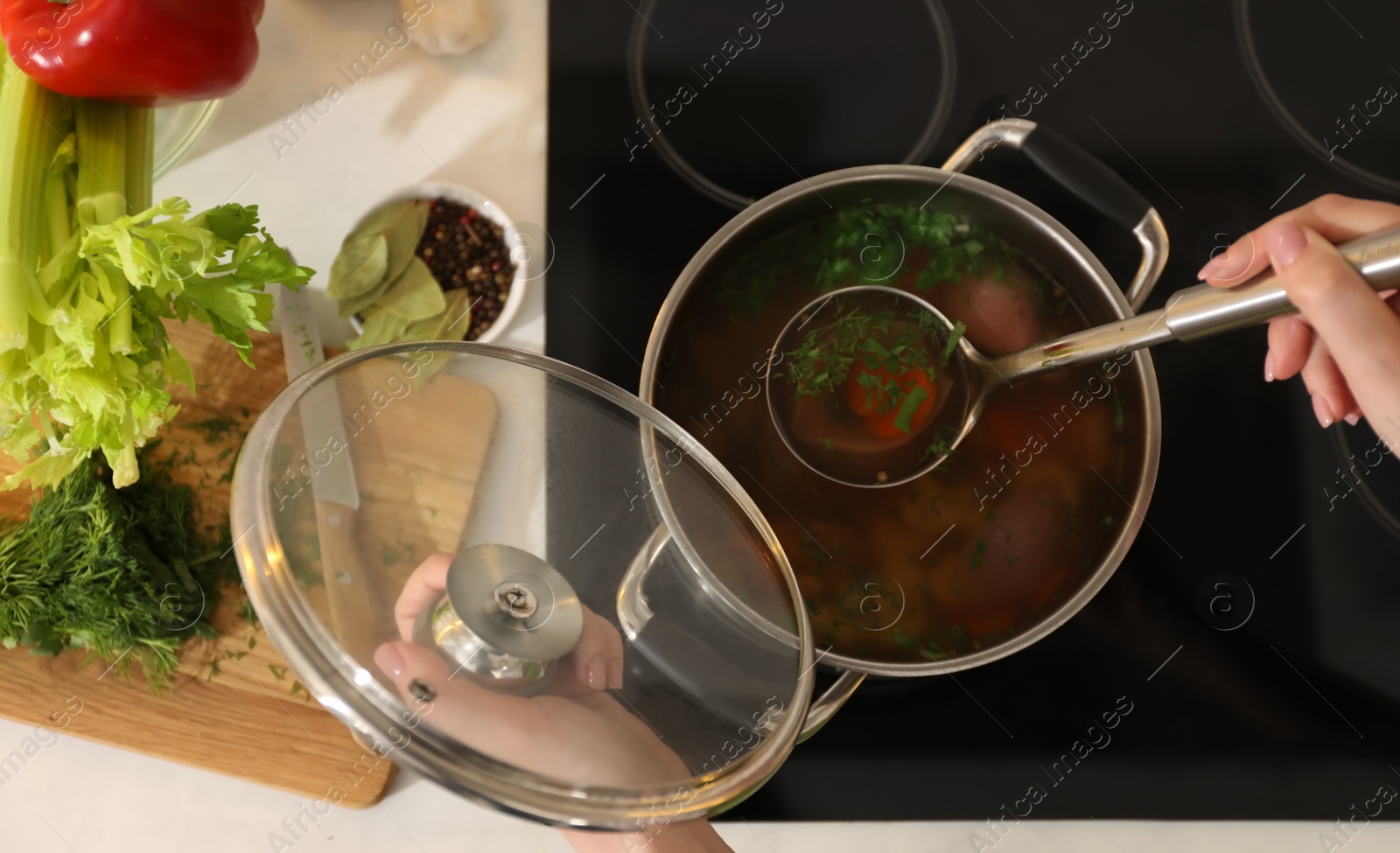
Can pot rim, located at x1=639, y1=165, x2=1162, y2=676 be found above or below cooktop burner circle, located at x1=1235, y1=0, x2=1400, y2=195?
below

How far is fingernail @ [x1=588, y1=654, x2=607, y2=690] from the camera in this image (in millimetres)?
491

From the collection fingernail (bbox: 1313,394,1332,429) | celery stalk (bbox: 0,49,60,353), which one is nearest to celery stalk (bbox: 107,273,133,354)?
celery stalk (bbox: 0,49,60,353)

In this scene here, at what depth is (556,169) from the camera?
0.84 meters

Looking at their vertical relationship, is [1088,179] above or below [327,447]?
above

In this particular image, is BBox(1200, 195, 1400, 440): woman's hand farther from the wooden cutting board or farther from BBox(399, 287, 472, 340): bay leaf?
the wooden cutting board

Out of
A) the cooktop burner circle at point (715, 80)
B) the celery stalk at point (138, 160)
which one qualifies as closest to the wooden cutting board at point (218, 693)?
the celery stalk at point (138, 160)

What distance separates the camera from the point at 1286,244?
1.62 feet

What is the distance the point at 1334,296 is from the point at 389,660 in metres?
0.53

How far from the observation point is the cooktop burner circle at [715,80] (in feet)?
2.74

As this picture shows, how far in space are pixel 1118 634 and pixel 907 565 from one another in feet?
0.74

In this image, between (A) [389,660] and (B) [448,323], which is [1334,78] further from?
(A) [389,660]

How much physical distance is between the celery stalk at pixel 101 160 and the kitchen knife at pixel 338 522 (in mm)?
338

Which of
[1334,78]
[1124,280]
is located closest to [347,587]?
[1124,280]

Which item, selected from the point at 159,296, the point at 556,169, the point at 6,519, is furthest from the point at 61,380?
the point at 556,169
